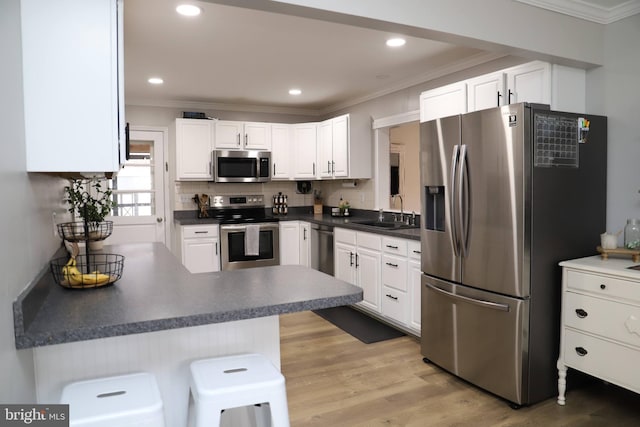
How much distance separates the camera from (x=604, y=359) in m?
2.53

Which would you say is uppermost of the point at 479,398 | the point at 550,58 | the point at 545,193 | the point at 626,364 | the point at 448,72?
the point at 448,72

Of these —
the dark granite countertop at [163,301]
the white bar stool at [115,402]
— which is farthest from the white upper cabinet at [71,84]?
the white bar stool at [115,402]

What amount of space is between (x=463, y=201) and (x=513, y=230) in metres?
0.39

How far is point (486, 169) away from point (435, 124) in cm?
57

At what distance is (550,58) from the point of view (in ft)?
9.11

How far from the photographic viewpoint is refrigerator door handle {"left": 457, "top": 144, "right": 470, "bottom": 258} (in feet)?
9.57

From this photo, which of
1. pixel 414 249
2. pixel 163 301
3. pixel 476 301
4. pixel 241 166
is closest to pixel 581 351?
pixel 476 301

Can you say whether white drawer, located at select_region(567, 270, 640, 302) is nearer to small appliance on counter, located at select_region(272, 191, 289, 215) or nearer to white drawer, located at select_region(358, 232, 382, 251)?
white drawer, located at select_region(358, 232, 382, 251)

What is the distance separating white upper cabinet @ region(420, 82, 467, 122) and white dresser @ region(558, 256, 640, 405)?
1358mm

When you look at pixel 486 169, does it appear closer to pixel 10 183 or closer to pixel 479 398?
pixel 479 398

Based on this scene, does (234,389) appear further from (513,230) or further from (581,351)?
(581,351)

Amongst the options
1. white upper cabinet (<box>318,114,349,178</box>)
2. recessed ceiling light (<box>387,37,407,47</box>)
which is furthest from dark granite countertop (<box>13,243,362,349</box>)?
white upper cabinet (<box>318,114,349,178</box>)

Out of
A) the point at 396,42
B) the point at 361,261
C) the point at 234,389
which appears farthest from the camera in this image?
the point at 361,261

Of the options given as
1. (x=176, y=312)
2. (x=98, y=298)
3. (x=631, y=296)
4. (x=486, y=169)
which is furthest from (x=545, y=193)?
(x=98, y=298)
